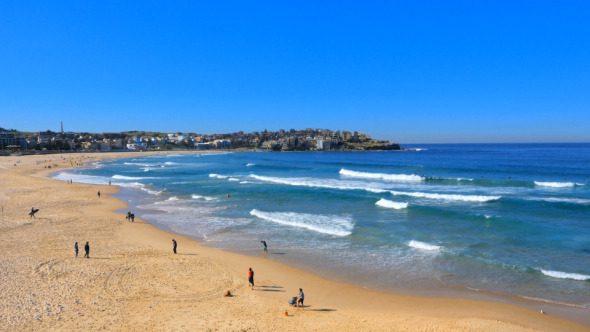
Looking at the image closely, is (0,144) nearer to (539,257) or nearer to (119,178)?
(119,178)

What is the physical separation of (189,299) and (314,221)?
11.8 m

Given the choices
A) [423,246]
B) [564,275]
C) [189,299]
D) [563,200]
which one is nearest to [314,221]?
[423,246]

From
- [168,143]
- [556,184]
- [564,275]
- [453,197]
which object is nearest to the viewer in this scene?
[564,275]

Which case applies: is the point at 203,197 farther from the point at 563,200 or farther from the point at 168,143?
the point at 168,143

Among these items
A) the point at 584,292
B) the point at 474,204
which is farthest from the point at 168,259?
the point at 474,204

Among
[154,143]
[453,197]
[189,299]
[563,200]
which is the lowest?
[189,299]

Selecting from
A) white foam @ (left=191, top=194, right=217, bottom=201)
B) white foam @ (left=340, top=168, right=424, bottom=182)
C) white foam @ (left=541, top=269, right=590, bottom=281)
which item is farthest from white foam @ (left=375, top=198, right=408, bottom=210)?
white foam @ (left=340, top=168, right=424, bottom=182)

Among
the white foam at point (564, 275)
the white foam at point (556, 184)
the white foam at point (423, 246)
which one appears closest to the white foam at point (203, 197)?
the white foam at point (423, 246)

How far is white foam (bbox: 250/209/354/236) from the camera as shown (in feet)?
66.4

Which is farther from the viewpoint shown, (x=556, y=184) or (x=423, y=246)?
(x=556, y=184)

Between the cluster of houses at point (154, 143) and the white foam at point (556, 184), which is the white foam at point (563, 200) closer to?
the white foam at point (556, 184)

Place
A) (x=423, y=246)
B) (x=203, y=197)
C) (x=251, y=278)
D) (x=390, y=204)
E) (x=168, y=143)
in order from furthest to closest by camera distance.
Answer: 1. (x=168, y=143)
2. (x=203, y=197)
3. (x=390, y=204)
4. (x=423, y=246)
5. (x=251, y=278)

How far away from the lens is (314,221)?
2233 cm

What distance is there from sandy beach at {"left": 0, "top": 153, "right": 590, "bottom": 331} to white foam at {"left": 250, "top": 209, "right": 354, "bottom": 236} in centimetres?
571
